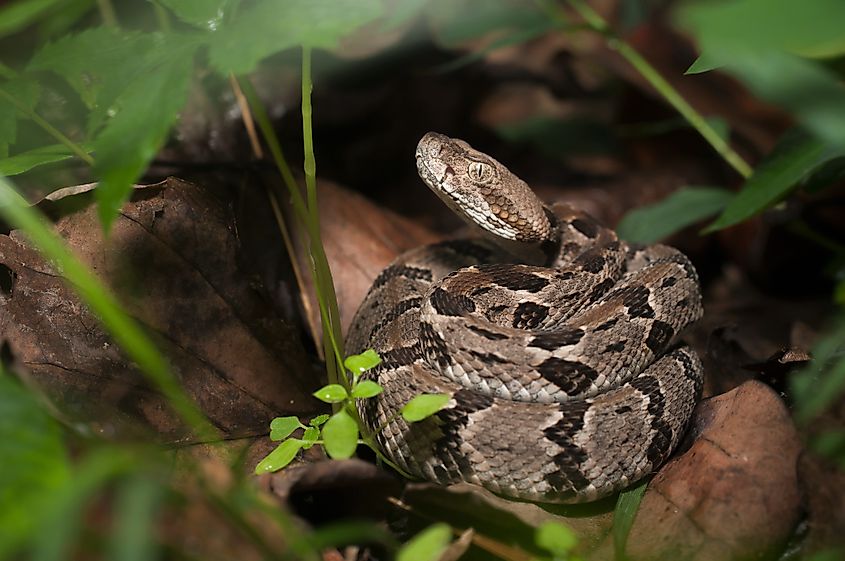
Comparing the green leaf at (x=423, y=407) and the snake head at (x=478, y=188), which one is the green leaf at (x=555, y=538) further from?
the snake head at (x=478, y=188)

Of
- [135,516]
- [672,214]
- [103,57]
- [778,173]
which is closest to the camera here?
[135,516]

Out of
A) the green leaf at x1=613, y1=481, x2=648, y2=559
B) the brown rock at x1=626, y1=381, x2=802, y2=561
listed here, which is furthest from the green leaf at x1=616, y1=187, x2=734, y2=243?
the green leaf at x1=613, y1=481, x2=648, y2=559

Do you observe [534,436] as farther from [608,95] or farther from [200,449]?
[608,95]

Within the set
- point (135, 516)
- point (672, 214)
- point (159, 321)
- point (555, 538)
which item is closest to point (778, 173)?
point (672, 214)

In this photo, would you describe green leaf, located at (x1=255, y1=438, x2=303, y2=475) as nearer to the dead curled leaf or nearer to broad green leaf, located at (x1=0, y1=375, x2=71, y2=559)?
the dead curled leaf

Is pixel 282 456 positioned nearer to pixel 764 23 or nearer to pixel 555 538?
pixel 555 538

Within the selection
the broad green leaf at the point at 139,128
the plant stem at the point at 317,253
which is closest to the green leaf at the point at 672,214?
the plant stem at the point at 317,253
